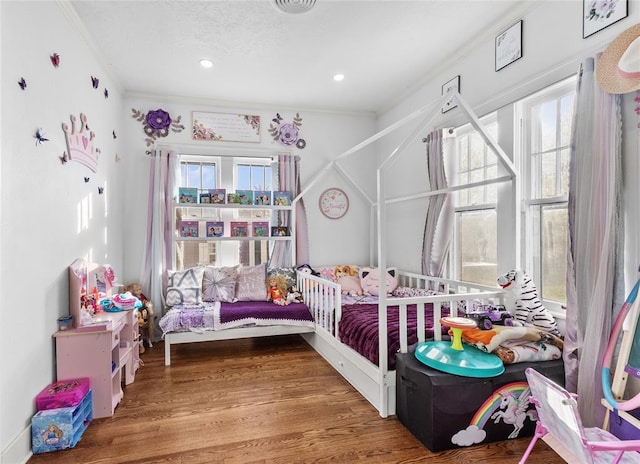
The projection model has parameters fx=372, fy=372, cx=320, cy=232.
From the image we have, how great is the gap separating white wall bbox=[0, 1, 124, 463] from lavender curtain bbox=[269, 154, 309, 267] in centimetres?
193

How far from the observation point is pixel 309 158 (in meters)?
4.37

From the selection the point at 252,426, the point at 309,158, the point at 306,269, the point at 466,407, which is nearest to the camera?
the point at 466,407

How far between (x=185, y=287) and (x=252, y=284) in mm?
635

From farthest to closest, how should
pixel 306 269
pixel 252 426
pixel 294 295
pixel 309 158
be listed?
pixel 309 158 < pixel 306 269 < pixel 294 295 < pixel 252 426

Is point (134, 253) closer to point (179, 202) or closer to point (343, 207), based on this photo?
point (179, 202)

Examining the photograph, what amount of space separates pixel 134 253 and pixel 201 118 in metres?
1.59

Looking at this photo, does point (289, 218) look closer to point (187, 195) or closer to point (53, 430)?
point (187, 195)

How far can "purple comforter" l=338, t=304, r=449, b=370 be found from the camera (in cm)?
225

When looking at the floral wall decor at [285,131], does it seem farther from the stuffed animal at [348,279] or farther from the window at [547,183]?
the window at [547,183]

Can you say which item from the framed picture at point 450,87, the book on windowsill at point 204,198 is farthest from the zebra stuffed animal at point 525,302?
the book on windowsill at point 204,198

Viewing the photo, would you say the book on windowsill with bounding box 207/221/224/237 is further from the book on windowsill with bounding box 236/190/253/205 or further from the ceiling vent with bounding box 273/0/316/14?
the ceiling vent with bounding box 273/0/316/14

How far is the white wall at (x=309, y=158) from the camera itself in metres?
3.85

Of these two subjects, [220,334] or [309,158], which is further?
[309,158]

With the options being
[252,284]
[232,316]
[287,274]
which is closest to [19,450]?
[232,316]
